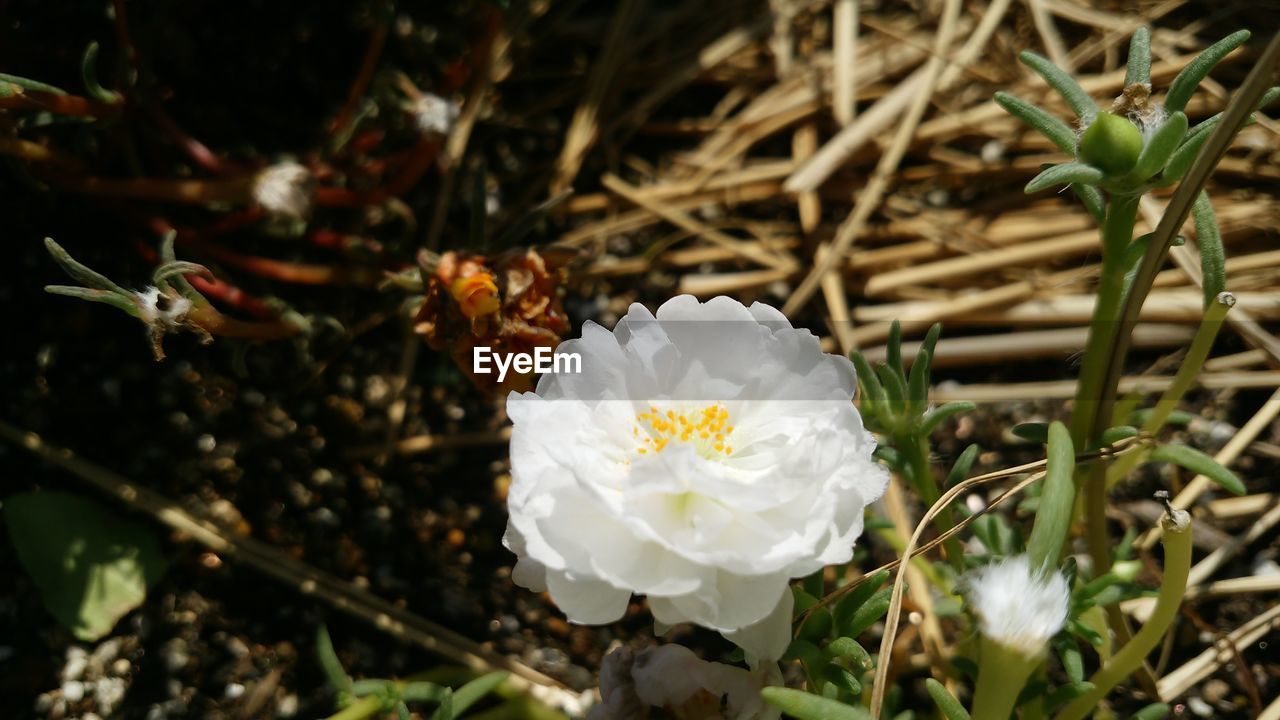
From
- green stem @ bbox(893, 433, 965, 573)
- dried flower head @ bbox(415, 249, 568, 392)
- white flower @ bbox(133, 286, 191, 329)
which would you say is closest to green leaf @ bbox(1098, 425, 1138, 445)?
green stem @ bbox(893, 433, 965, 573)

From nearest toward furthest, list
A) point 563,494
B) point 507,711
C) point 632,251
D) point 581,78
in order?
point 563,494 → point 507,711 → point 632,251 → point 581,78

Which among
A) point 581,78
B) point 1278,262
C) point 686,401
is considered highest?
point 581,78

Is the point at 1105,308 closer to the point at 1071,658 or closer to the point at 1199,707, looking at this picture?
the point at 1071,658

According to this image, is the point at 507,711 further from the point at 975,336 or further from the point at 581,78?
the point at 581,78

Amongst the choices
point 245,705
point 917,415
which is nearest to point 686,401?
point 917,415

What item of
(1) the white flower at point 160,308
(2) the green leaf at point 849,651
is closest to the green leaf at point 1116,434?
(2) the green leaf at point 849,651

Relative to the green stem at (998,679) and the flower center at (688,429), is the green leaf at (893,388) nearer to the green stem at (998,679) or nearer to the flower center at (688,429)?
the flower center at (688,429)
